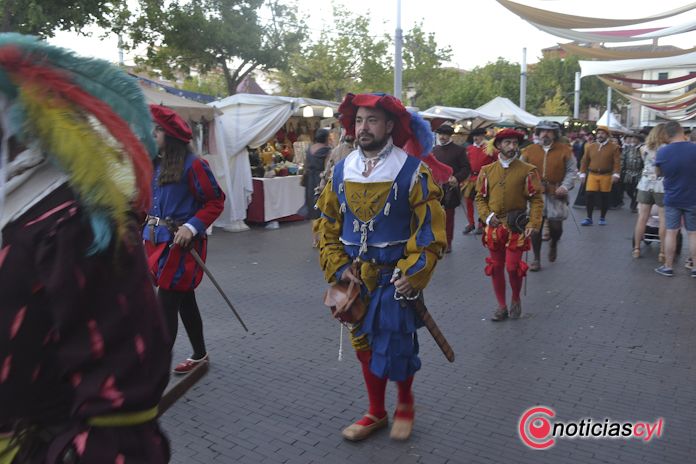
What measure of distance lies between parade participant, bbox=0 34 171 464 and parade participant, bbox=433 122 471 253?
796cm

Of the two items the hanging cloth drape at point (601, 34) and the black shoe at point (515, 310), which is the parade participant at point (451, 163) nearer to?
the hanging cloth drape at point (601, 34)

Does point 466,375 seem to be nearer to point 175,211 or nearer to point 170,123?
point 175,211

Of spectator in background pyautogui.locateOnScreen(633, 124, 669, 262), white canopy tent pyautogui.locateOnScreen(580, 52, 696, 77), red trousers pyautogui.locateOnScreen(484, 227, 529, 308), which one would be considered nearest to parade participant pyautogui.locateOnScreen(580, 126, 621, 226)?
white canopy tent pyautogui.locateOnScreen(580, 52, 696, 77)

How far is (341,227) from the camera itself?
12.0 ft

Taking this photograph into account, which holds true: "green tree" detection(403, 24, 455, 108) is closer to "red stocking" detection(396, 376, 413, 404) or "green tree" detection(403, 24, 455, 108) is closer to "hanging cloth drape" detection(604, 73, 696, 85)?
"hanging cloth drape" detection(604, 73, 696, 85)

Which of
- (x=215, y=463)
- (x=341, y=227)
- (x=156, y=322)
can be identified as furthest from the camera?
(x=341, y=227)

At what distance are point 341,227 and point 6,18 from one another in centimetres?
1112

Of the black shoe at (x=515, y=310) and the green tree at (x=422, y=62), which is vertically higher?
the green tree at (x=422, y=62)

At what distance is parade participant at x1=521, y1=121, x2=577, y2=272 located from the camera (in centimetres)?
800

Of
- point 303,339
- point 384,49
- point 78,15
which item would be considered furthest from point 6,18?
point 384,49

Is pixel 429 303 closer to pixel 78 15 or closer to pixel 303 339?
pixel 303 339

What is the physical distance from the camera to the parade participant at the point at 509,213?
580 centimetres

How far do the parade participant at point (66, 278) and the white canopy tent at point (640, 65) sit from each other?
9.67m

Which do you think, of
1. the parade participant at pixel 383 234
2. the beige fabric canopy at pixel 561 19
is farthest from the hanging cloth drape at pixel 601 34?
the parade participant at pixel 383 234
